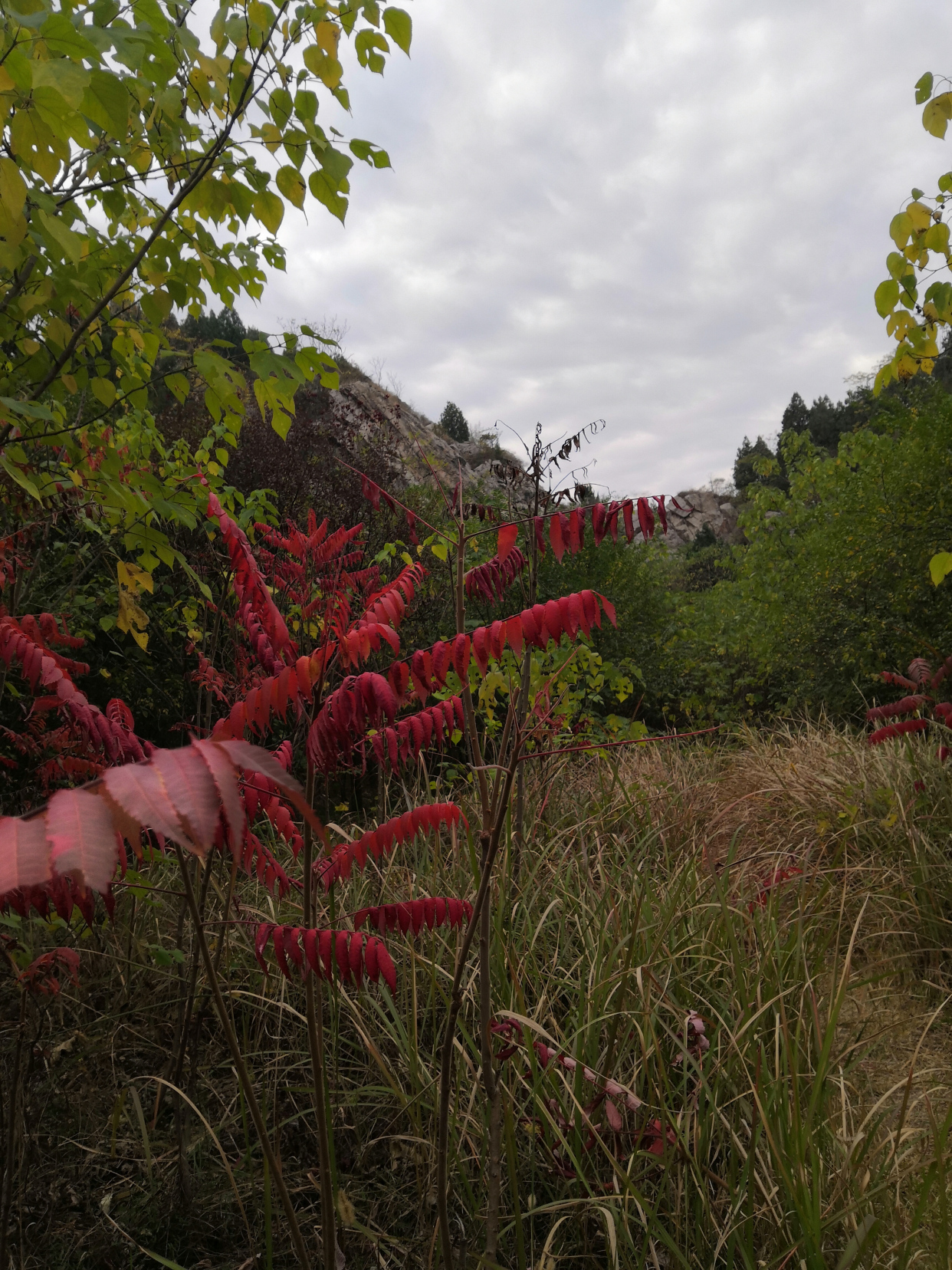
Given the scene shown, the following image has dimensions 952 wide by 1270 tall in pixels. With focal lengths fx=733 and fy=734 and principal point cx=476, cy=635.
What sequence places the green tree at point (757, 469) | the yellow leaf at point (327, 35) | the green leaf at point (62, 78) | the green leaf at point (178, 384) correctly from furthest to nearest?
the green tree at point (757, 469) < the green leaf at point (178, 384) < the yellow leaf at point (327, 35) < the green leaf at point (62, 78)

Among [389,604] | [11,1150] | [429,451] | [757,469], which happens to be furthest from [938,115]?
[757,469]

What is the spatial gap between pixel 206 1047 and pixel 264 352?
2438 millimetres

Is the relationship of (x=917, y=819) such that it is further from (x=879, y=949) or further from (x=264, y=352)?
(x=264, y=352)

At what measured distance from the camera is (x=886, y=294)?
102 inches

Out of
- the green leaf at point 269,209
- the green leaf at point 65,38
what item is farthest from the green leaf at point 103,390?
the green leaf at point 65,38

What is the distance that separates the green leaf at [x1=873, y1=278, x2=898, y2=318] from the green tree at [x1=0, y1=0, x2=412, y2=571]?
1.76m

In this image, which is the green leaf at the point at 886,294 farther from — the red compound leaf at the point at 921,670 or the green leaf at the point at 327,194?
the red compound leaf at the point at 921,670

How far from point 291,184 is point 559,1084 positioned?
2.70 metres

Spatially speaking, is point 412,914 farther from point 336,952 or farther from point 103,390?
point 103,390

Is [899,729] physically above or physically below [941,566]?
below

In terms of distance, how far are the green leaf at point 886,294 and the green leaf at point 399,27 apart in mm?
1760

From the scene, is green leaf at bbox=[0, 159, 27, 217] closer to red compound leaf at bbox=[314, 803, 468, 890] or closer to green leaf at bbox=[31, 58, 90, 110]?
green leaf at bbox=[31, 58, 90, 110]

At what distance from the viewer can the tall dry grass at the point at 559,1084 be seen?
174 cm

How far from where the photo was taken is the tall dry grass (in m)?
1.74
